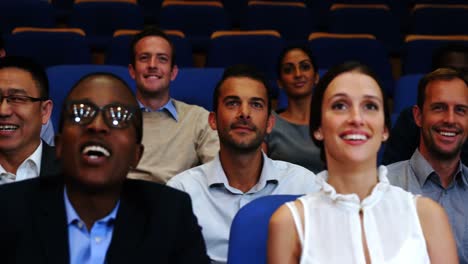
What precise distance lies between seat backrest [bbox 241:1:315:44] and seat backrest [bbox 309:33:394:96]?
13.9 inches

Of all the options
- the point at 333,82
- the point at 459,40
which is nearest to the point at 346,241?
the point at 333,82

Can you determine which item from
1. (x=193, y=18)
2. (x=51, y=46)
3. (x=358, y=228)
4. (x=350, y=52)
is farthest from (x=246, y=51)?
(x=358, y=228)

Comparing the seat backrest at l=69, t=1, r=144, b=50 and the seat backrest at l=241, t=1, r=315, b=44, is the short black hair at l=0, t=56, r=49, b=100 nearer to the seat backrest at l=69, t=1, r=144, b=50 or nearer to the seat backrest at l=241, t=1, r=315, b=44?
the seat backrest at l=69, t=1, r=144, b=50

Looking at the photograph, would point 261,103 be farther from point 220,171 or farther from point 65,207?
point 65,207

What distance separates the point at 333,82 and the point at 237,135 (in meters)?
0.33

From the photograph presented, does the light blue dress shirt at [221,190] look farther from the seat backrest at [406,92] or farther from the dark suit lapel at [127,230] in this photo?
the seat backrest at [406,92]

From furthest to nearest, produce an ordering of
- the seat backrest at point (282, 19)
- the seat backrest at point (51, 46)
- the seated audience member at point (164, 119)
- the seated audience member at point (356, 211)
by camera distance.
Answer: the seat backrest at point (282, 19) < the seat backrest at point (51, 46) < the seated audience member at point (164, 119) < the seated audience member at point (356, 211)

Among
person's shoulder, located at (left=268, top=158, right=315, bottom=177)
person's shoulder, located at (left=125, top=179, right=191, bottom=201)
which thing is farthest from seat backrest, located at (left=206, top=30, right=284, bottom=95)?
person's shoulder, located at (left=125, top=179, right=191, bottom=201)

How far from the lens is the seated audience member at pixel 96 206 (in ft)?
2.61

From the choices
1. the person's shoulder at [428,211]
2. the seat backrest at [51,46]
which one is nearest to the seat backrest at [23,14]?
the seat backrest at [51,46]

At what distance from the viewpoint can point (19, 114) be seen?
1.21 m

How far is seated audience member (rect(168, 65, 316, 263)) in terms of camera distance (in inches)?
47.6

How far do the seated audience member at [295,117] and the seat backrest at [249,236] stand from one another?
0.69 meters

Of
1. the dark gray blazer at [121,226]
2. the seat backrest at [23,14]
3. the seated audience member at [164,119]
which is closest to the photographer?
the dark gray blazer at [121,226]
